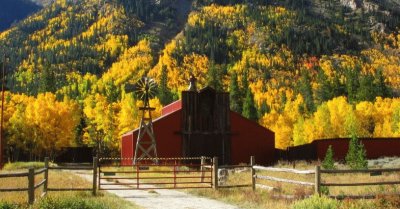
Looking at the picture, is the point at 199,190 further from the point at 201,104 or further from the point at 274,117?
the point at 274,117

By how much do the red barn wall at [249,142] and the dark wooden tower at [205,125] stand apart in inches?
28.7

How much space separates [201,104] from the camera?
162 ft

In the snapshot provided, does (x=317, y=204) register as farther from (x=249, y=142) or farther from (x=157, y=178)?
(x=249, y=142)

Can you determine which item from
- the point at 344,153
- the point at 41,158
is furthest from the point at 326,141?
the point at 41,158

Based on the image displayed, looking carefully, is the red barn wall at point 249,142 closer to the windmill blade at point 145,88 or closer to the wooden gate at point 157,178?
the wooden gate at point 157,178

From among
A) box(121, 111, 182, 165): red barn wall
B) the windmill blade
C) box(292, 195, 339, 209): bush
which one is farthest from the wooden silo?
box(292, 195, 339, 209): bush

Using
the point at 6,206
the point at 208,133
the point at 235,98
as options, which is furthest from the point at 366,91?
the point at 6,206

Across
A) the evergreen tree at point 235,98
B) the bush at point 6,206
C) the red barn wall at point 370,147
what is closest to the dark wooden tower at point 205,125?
the red barn wall at point 370,147

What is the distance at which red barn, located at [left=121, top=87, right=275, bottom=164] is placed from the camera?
159ft

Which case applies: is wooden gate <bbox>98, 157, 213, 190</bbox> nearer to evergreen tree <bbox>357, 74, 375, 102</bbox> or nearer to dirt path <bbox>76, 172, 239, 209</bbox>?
dirt path <bbox>76, 172, 239, 209</bbox>

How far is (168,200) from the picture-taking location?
20.8m

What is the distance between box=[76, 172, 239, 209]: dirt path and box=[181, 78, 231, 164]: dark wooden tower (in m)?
23.1

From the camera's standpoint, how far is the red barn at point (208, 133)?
4838 cm

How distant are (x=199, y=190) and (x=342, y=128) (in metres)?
69.7
